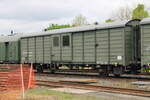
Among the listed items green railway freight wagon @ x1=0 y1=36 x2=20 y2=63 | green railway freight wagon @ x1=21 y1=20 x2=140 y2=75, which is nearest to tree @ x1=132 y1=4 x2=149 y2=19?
green railway freight wagon @ x1=0 y1=36 x2=20 y2=63

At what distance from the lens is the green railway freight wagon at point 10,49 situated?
28.3 metres

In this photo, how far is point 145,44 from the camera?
1705cm

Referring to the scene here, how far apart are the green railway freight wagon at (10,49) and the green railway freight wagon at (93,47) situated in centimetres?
292

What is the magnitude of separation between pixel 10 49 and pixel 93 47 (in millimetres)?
12211

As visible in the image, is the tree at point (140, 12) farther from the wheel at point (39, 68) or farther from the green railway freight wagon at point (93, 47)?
the green railway freight wagon at point (93, 47)

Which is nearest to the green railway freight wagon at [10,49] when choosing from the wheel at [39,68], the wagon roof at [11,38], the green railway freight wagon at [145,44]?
the wagon roof at [11,38]

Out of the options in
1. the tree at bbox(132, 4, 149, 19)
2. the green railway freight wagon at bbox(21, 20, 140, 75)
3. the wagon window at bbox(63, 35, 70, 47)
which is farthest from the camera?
the tree at bbox(132, 4, 149, 19)

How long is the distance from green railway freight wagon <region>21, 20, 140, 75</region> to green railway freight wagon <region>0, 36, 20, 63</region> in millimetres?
2917

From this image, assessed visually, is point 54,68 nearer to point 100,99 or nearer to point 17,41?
point 17,41

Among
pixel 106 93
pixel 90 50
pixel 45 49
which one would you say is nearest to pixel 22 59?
pixel 45 49

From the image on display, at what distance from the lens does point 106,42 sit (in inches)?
757

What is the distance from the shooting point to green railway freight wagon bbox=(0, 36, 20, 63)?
28.3m

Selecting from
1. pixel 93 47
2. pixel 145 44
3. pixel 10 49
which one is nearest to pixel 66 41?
pixel 93 47

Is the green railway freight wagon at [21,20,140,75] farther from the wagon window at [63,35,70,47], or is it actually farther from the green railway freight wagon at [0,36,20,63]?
the green railway freight wagon at [0,36,20,63]
